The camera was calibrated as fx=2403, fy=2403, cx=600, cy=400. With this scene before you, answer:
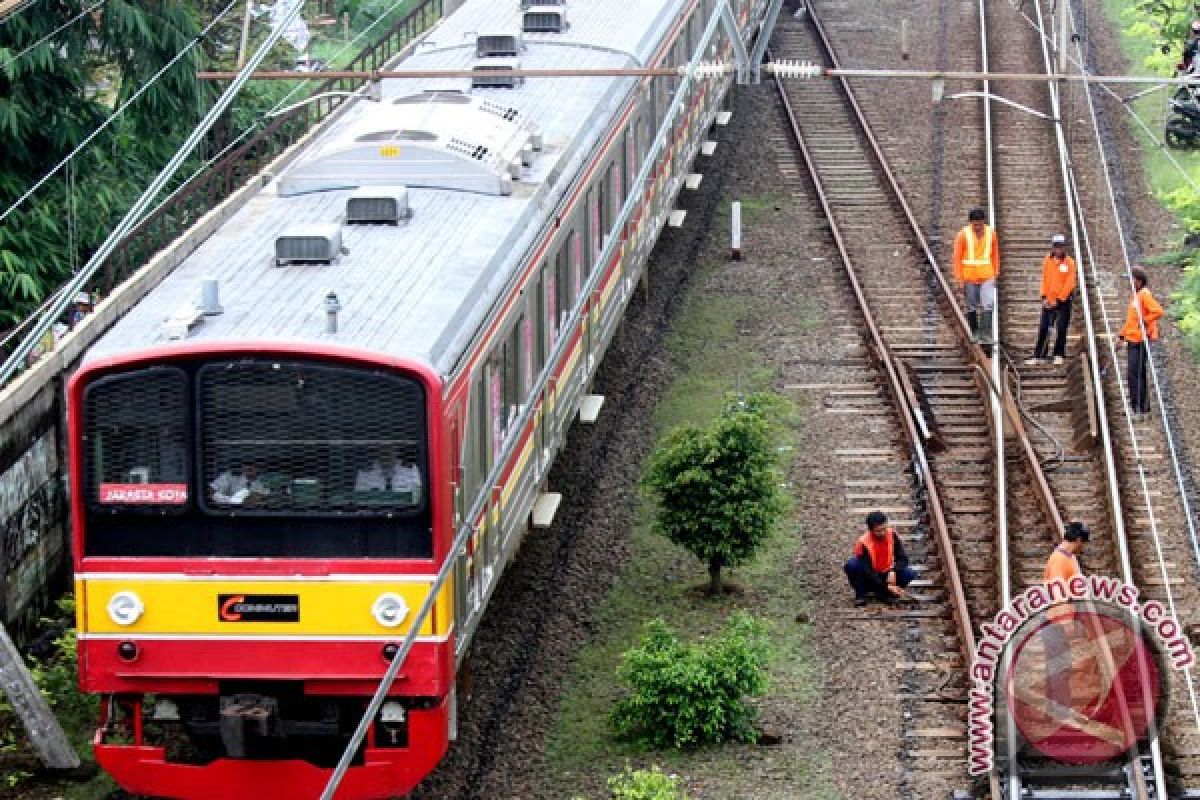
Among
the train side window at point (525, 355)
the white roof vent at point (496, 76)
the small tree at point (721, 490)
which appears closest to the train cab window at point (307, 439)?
the train side window at point (525, 355)

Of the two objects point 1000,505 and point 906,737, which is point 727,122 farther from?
point 906,737

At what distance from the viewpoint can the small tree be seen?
16656 millimetres

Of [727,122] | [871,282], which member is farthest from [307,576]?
[727,122]

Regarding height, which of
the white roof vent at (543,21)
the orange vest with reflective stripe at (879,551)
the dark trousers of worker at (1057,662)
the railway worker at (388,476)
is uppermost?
the white roof vent at (543,21)

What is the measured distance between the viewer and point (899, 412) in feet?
67.2

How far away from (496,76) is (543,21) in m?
3.19

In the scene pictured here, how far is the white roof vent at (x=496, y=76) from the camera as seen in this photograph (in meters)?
18.9

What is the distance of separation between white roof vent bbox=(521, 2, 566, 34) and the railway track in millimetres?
4036

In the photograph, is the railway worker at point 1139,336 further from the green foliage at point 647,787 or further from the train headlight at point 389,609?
the train headlight at point 389,609

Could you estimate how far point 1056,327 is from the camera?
2169 cm

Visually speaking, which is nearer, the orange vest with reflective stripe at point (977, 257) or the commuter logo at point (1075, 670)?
the commuter logo at point (1075, 670)

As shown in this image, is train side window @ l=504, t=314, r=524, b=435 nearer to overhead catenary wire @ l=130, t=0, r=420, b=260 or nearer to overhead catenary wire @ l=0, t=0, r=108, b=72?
overhead catenary wire @ l=130, t=0, r=420, b=260

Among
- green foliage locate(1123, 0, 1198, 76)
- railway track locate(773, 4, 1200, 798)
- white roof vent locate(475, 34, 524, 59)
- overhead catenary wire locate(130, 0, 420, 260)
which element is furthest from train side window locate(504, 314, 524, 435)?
green foliage locate(1123, 0, 1198, 76)

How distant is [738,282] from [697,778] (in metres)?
11.4
